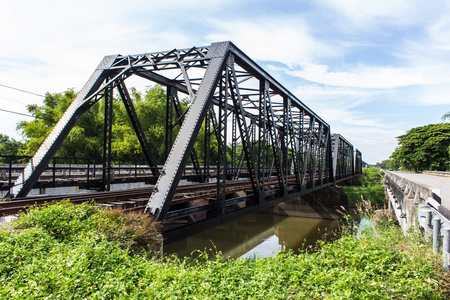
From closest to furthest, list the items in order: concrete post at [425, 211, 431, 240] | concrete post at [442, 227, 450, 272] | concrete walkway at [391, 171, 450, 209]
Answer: concrete post at [442, 227, 450, 272] < concrete post at [425, 211, 431, 240] < concrete walkway at [391, 171, 450, 209]

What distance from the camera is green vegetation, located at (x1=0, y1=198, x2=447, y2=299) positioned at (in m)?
4.27

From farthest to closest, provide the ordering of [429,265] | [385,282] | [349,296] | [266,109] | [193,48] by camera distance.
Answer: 1. [266,109]
2. [193,48]
3. [429,265]
4. [385,282]
5. [349,296]

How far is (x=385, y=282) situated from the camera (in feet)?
16.2

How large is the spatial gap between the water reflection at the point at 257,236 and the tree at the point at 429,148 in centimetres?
4924

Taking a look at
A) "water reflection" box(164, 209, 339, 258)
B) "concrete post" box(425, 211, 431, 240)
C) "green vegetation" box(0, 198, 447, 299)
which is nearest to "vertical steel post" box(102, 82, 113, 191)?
"water reflection" box(164, 209, 339, 258)

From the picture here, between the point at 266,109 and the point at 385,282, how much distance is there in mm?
8393

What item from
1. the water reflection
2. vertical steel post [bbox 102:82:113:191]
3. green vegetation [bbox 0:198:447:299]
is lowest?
the water reflection

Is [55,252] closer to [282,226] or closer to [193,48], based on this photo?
[193,48]

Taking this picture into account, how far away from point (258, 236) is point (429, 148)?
58.6 meters

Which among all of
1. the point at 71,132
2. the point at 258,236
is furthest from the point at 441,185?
the point at 71,132

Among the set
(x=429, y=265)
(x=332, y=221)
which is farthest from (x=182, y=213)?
(x=332, y=221)

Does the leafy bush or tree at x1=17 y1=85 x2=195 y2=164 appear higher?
tree at x1=17 y1=85 x2=195 y2=164

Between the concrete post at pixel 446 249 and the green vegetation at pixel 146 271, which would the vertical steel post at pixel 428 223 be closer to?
the green vegetation at pixel 146 271

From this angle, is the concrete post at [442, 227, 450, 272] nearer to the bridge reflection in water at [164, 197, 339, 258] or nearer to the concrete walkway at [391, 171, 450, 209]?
the concrete walkway at [391, 171, 450, 209]
